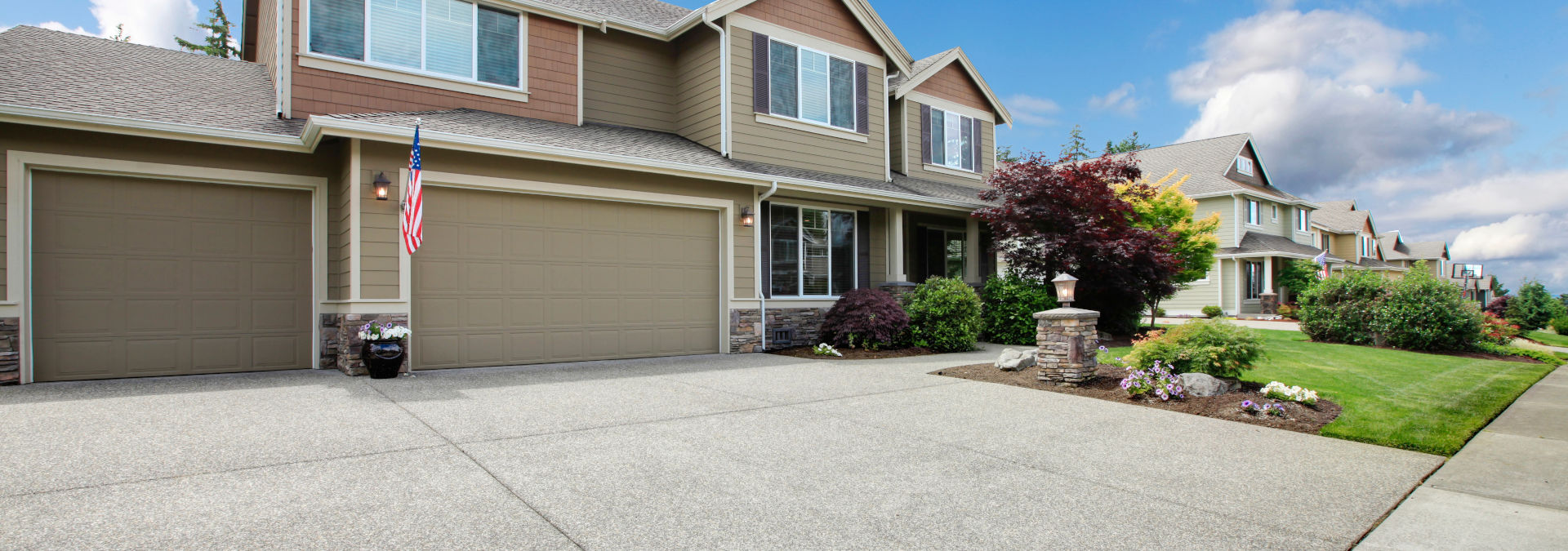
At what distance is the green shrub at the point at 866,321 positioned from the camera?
11.1 meters

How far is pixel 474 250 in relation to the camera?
344 inches

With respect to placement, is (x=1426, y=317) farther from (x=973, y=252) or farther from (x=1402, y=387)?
(x=973, y=252)

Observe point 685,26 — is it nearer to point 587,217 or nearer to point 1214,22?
point 587,217

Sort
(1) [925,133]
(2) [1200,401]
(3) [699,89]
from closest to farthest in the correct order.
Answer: (2) [1200,401], (3) [699,89], (1) [925,133]

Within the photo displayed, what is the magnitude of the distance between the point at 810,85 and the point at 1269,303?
835 inches

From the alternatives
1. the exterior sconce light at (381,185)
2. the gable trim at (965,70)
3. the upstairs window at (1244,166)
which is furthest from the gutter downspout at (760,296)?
the upstairs window at (1244,166)

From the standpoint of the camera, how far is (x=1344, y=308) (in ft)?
43.7

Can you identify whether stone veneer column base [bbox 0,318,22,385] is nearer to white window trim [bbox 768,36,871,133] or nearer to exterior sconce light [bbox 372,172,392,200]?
exterior sconce light [bbox 372,172,392,200]

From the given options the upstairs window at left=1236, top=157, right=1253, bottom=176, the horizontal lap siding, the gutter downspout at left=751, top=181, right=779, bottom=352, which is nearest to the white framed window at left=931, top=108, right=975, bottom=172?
the gutter downspout at left=751, top=181, right=779, bottom=352

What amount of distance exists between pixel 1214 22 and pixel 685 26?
32.3 feet

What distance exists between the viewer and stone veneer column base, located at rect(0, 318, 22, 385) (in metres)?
6.96

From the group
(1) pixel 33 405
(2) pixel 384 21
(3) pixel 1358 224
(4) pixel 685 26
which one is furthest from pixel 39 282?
(3) pixel 1358 224

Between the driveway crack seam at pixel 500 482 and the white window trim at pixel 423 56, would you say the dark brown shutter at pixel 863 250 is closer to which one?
the white window trim at pixel 423 56

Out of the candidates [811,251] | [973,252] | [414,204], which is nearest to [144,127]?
[414,204]
